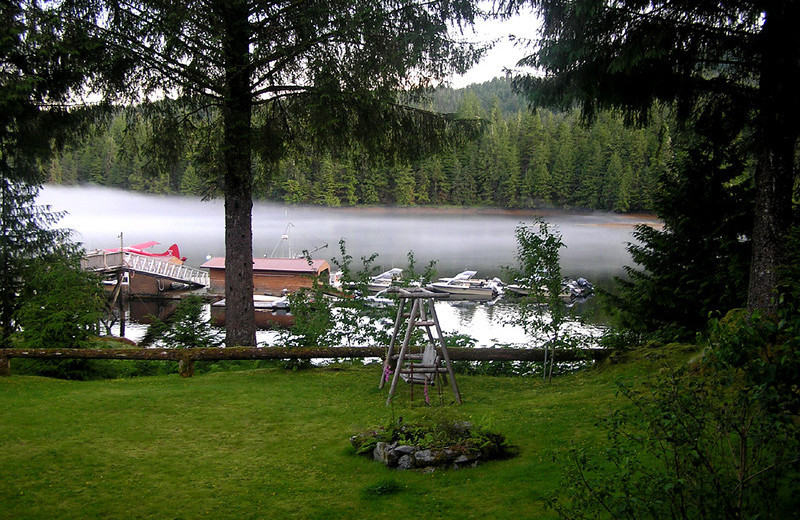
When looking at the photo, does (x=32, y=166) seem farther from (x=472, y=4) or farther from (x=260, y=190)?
(x=472, y=4)

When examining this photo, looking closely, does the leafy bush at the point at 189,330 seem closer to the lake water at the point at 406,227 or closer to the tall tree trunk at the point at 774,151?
the tall tree trunk at the point at 774,151

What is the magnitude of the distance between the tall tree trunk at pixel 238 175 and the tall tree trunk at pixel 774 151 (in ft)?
23.4

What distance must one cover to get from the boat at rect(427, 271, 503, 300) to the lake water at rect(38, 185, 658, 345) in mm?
895

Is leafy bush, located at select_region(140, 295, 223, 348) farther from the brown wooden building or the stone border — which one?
the brown wooden building

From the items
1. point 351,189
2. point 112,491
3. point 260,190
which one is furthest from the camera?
point 351,189

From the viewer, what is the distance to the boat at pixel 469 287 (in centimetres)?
2902

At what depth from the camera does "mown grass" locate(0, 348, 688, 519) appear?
4.62 meters

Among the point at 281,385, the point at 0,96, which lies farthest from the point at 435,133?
the point at 0,96

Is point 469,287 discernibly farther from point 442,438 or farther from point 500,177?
point 442,438

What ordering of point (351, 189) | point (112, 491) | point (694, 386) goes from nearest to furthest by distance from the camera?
1. point (694, 386)
2. point (112, 491)
3. point (351, 189)

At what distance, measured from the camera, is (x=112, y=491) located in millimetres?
4980

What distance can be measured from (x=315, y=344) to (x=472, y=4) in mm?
6573

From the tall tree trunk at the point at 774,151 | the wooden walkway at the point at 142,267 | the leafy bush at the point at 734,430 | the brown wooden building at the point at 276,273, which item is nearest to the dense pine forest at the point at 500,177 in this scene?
the brown wooden building at the point at 276,273

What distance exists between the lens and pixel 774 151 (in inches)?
263
